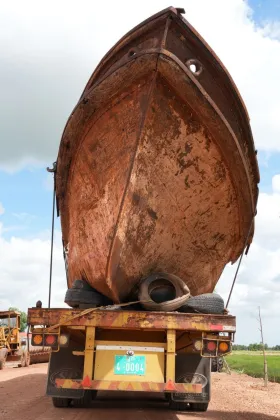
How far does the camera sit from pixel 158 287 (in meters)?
5.55

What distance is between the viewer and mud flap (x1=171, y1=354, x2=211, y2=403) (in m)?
5.38

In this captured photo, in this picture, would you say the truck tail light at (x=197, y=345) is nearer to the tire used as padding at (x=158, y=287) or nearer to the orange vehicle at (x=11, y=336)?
the tire used as padding at (x=158, y=287)

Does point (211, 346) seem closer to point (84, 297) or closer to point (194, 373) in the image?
point (194, 373)

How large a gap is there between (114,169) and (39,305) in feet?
5.64

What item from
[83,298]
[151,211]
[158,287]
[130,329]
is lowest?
[130,329]

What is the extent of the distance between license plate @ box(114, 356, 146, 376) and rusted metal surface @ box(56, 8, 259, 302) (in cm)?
84

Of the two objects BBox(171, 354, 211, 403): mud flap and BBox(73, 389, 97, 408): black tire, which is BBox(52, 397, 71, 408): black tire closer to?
BBox(73, 389, 97, 408): black tire

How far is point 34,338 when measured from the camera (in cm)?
496

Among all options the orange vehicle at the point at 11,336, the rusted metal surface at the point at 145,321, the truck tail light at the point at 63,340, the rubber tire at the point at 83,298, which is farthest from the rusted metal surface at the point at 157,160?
the orange vehicle at the point at 11,336

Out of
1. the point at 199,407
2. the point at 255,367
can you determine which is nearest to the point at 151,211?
the point at 199,407

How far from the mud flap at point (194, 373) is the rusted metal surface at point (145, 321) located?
0.83m

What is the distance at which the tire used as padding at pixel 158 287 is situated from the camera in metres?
5.20

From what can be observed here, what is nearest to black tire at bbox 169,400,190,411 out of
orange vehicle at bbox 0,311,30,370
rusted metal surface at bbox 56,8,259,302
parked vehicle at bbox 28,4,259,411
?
parked vehicle at bbox 28,4,259,411

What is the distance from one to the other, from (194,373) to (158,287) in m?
1.03
